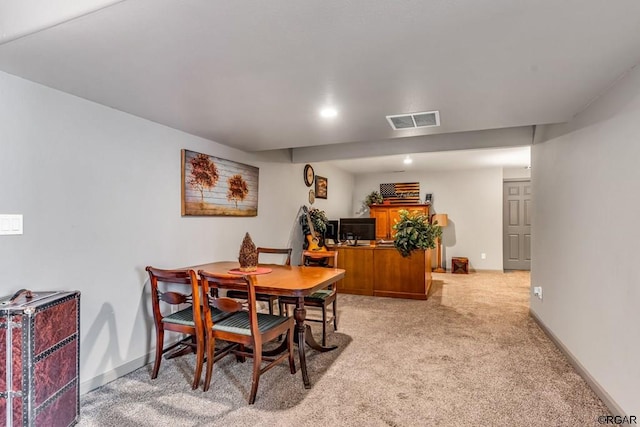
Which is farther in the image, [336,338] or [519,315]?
[519,315]

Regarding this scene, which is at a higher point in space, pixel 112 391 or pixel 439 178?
pixel 439 178

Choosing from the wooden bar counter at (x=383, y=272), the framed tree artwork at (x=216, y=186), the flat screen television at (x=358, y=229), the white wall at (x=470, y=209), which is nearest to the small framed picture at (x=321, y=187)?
the flat screen television at (x=358, y=229)

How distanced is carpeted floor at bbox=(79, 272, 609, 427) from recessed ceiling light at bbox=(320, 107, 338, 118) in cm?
202

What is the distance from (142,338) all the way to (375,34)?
280 cm

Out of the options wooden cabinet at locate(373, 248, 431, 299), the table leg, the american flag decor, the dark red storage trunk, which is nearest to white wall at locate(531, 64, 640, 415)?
wooden cabinet at locate(373, 248, 431, 299)

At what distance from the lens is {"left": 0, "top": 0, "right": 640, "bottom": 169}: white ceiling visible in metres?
1.36

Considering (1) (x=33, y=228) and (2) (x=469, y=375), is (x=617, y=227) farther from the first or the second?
(1) (x=33, y=228)

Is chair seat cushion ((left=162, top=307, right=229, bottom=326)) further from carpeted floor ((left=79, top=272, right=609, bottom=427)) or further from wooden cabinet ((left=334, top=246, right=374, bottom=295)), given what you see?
wooden cabinet ((left=334, top=246, right=374, bottom=295))

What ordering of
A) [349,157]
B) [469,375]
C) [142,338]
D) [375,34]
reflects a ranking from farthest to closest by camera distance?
1. [349,157]
2. [142,338]
3. [469,375]
4. [375,34]

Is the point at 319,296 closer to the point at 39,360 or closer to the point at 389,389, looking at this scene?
the point at 389,389

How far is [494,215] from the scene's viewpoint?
288 inches

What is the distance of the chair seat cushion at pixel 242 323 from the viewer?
2265 millimetres

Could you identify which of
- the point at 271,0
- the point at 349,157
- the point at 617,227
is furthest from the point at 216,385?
the point at 349,157

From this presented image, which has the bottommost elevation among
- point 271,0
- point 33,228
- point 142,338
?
point 142,338
